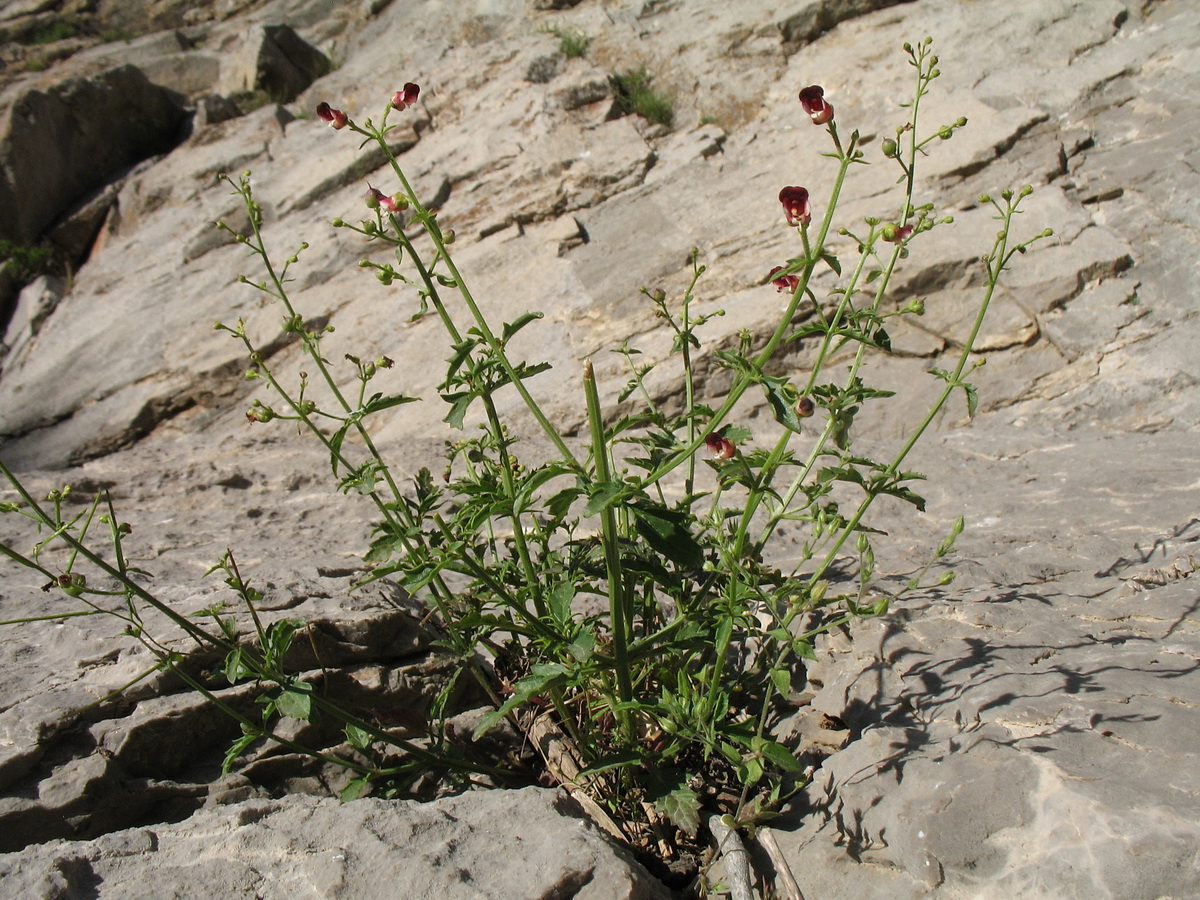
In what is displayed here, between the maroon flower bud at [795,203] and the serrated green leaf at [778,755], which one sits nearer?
the maroon flower bud at [795,203]

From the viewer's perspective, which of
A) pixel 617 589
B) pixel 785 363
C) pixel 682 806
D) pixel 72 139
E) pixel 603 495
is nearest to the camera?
pixel 603 495

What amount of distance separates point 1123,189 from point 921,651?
330cm

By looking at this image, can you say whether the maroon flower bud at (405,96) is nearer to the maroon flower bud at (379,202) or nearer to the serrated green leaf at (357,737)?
the maroon flower bud at (379,202)

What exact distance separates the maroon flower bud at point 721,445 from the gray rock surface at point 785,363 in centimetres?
73

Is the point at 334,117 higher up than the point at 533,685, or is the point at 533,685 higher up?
the point at 334,117

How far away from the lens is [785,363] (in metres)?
4.14

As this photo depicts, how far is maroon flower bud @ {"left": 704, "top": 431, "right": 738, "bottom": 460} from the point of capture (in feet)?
5.38

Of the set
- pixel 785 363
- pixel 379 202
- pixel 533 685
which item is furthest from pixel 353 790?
pixel 785 363

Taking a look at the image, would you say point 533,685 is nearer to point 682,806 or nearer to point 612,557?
point 612,557

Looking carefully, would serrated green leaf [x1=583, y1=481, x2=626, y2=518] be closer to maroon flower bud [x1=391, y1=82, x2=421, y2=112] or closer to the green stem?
the green stem

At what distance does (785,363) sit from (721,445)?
260 centimetres

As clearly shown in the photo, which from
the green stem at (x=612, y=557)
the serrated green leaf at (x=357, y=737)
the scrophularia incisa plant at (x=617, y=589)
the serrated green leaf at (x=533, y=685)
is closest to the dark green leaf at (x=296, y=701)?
the scrophularia incisa plant at (x=617, y=589)

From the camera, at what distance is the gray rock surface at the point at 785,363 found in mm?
1681

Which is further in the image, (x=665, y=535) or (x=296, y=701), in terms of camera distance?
(x=296, y=701)
